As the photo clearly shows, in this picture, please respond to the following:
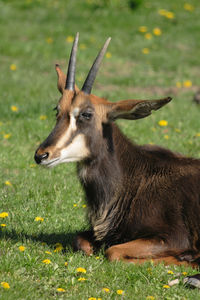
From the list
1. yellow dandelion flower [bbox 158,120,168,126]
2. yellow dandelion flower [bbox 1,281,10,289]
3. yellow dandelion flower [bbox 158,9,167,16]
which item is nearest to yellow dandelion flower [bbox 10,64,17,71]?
yellow dandelion flower [bbox 158,120,168,126]

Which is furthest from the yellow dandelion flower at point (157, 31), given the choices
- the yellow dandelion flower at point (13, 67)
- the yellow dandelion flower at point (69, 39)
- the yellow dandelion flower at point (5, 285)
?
the yellow dandelion flower at point (5, 285)

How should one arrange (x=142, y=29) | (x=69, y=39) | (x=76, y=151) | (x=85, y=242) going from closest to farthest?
(x=76, y=151)
(x=85, y=242)
(x=69, y=39)
(x=142, y=29)

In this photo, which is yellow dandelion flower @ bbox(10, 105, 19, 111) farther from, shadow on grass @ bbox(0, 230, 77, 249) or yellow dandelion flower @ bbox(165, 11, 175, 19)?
yellow dandelion flower @ bbox(165, 11, 175, 19)

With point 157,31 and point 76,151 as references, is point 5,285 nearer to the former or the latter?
point 76,151

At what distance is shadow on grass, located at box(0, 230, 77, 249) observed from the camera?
19.0 feet

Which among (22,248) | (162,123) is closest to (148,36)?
(162,123)

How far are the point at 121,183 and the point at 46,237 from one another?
98 centimetres

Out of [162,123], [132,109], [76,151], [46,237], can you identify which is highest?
[132,109]

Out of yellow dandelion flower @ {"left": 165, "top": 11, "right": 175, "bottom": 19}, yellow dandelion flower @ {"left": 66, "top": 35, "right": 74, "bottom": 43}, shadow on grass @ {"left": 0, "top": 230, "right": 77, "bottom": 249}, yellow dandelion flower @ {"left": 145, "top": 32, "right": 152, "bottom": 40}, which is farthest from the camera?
yellow dandelion flower @ {"left": 165, "top": 11, "right": 175, "bottom": 19}

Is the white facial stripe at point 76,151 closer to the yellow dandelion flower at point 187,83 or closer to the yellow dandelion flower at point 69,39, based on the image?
the yellow dandelion flower at point 187,83

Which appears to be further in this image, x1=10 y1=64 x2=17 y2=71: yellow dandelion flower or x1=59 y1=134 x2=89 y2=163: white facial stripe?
x1=10 y1=64 x2=17 y2=71: yellow dandelion flower

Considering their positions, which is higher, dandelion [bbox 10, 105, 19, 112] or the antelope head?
the antelope head

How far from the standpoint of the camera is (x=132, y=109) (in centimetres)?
540

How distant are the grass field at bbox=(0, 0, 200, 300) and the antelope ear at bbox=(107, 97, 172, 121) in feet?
4.46
